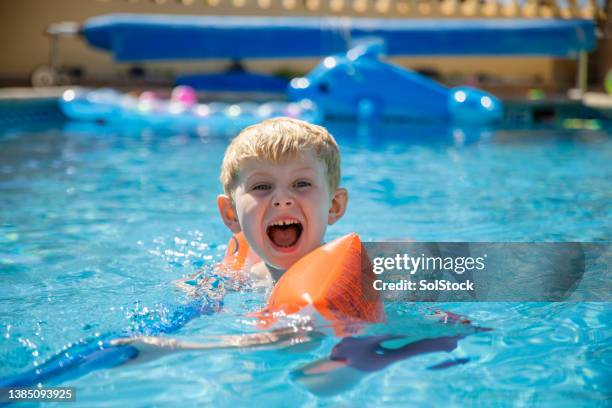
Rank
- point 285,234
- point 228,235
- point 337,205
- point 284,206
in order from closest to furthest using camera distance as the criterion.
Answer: point 284,206, point 285,234, point 337,205, point 228,235

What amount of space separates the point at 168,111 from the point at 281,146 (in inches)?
282

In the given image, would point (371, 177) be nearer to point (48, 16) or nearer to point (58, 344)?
point (58, 344)

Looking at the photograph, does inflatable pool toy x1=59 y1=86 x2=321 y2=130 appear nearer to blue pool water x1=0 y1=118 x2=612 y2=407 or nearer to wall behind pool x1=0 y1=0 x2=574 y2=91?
blue pool water x1=0 y1=118 x2=612 y2=407

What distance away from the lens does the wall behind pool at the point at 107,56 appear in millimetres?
14211

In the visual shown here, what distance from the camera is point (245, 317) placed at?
2.41 metres

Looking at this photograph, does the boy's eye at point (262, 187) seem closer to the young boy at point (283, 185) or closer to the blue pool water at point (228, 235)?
the young boy at point (283, 185)

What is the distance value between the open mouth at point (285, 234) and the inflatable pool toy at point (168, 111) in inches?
239

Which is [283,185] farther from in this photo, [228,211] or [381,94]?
[381,94]

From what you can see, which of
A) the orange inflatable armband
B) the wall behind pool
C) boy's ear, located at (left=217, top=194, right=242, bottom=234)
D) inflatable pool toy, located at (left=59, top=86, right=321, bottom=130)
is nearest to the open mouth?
the orange inflatable armband

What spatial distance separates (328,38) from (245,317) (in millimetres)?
8842

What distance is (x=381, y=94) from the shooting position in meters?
9.43

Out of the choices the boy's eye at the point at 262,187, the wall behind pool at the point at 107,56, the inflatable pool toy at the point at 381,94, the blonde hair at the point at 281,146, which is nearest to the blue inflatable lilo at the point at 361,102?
the inflatable pool toy at the point at 381,94

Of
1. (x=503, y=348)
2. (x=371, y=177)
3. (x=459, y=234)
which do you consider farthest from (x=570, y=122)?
(x=503, y=348)

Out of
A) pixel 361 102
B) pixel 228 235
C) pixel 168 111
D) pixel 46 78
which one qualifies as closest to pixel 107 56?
pixel 46 78
